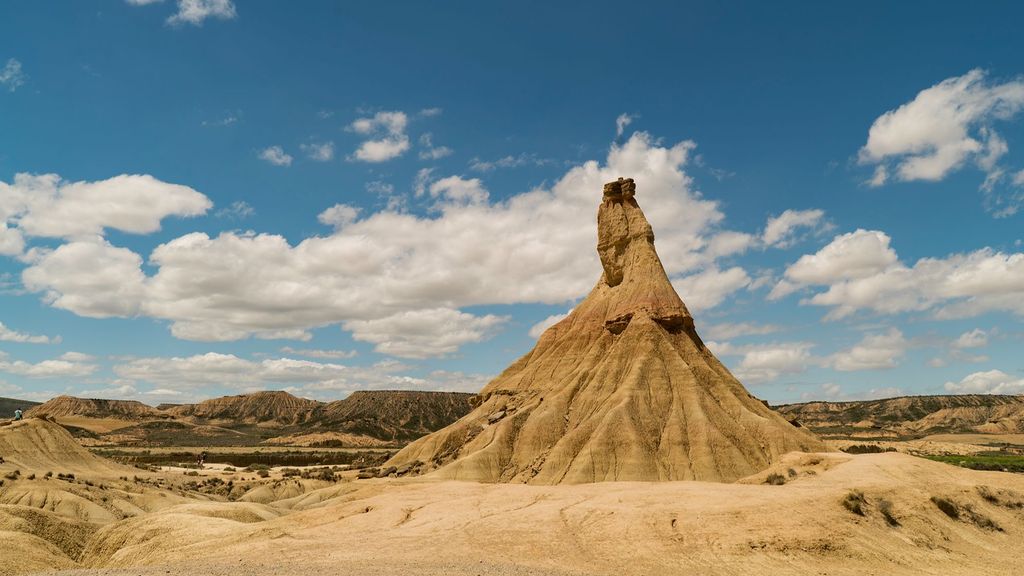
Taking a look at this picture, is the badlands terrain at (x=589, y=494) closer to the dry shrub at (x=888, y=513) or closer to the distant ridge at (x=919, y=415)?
the dry shrub at (x=888, y=513)

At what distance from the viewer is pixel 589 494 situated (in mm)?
31938

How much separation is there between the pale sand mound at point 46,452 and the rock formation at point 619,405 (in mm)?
25959

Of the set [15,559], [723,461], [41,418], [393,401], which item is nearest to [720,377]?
[723,461]

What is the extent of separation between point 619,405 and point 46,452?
1922 inches

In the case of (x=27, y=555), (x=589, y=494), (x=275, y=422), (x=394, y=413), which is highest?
(x=394, y=413)

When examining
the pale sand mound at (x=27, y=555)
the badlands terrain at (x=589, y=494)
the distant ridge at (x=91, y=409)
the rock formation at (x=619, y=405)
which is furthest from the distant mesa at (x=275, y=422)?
the pale sand mound at (x=27, y=555)

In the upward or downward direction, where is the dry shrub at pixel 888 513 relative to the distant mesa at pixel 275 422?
downward

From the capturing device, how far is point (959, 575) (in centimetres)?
2205

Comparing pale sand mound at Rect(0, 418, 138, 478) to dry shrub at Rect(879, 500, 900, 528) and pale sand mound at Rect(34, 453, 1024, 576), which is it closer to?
pale sand mound at Rect(34, 453, 1024, 576)

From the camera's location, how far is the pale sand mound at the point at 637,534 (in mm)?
21391

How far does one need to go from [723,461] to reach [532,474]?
46.2 ft

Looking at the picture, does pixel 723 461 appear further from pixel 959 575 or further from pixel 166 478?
pixel 166 478

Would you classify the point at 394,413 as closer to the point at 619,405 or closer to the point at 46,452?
the point at 46,452

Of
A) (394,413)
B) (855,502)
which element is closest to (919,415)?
(394,413)
